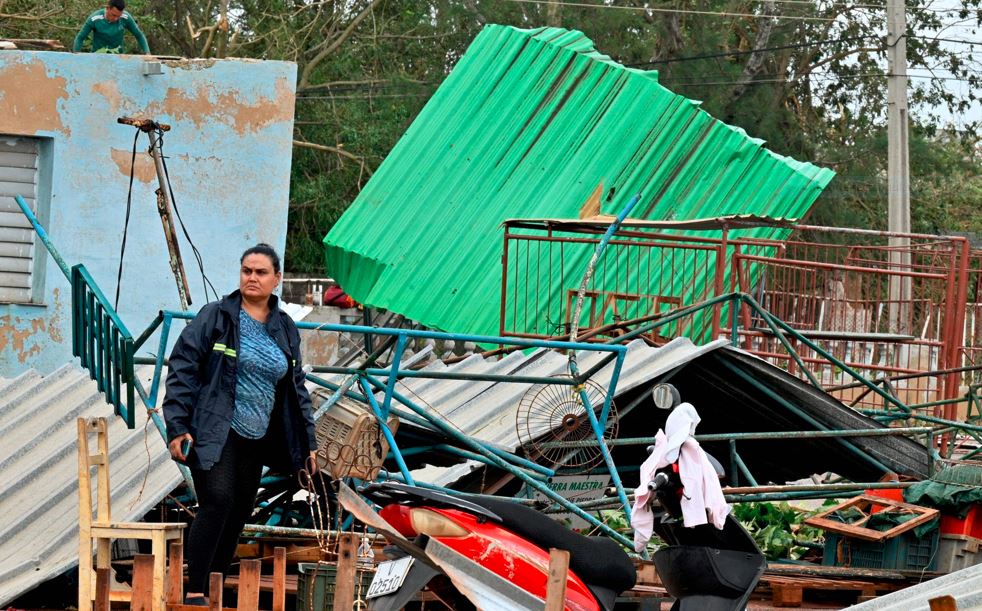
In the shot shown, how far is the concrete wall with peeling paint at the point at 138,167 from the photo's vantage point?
38.5 ft

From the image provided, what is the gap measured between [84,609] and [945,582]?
11.2 ft

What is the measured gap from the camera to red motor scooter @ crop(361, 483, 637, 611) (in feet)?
19.3

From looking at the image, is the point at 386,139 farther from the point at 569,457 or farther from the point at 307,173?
the point at 569,457

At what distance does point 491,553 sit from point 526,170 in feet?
38.9

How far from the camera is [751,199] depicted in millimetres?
18062

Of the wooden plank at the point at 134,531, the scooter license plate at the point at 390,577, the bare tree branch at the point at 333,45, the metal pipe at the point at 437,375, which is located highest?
the bare tree branch at the point at 333,45

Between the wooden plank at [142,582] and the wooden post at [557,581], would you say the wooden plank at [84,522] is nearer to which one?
the wooden plank at [142,582]

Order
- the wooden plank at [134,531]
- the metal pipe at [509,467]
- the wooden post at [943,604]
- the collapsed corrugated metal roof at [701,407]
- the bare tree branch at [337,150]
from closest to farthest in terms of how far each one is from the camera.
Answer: the wooden post at [943,604] → the wooden plank at [134,531] → the metal pipe at [509,467] → the collapsed corrugated metal roof at [701,407] → the bare tree branch at [337,150]

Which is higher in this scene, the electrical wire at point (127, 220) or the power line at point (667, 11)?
the power line at point (667, 11)

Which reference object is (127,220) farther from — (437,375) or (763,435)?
(763,435)

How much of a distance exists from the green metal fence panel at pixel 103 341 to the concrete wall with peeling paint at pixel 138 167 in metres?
2.89

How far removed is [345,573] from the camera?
18.2 feet

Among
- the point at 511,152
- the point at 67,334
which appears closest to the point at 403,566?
the point at 67,334

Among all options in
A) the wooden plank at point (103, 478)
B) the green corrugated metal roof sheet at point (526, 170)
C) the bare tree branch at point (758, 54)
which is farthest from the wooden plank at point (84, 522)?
the bare tree branch at point (758, 54)
